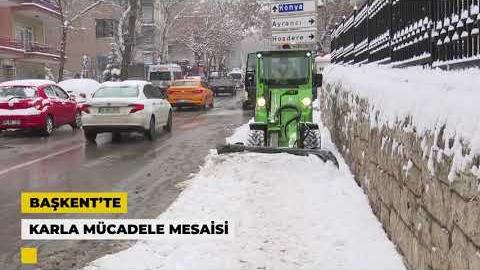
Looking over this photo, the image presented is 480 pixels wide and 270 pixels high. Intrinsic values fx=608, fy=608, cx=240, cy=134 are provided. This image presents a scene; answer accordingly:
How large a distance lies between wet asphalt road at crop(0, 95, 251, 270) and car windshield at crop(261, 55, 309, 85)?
2.18 meters

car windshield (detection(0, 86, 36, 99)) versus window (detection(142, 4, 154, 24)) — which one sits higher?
window (detection(142, 4, 154, 24))

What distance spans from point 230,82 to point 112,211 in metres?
38.3

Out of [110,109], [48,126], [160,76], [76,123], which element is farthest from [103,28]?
[110,109]

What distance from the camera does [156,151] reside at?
13.6m

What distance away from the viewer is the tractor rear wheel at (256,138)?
11.5 meters

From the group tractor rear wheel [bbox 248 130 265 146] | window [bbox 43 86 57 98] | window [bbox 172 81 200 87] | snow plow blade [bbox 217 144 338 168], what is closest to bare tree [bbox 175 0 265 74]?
window [bbox 172 81 200 87]

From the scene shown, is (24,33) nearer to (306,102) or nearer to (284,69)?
(284,69)

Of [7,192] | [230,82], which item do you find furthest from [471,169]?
[230,82]

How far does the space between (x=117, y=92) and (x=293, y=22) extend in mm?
6488

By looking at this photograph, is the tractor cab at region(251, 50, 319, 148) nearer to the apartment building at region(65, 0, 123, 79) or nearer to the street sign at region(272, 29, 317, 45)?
→ the street sign at region(272, 29, 317, 45)

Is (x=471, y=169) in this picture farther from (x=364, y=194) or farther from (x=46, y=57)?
(x=46, y=57)

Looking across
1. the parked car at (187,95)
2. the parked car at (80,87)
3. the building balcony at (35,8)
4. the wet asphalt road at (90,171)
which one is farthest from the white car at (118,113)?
the building balcony at (35,8)

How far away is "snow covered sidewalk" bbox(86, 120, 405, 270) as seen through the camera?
206 inches

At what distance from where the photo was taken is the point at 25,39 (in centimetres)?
4381
